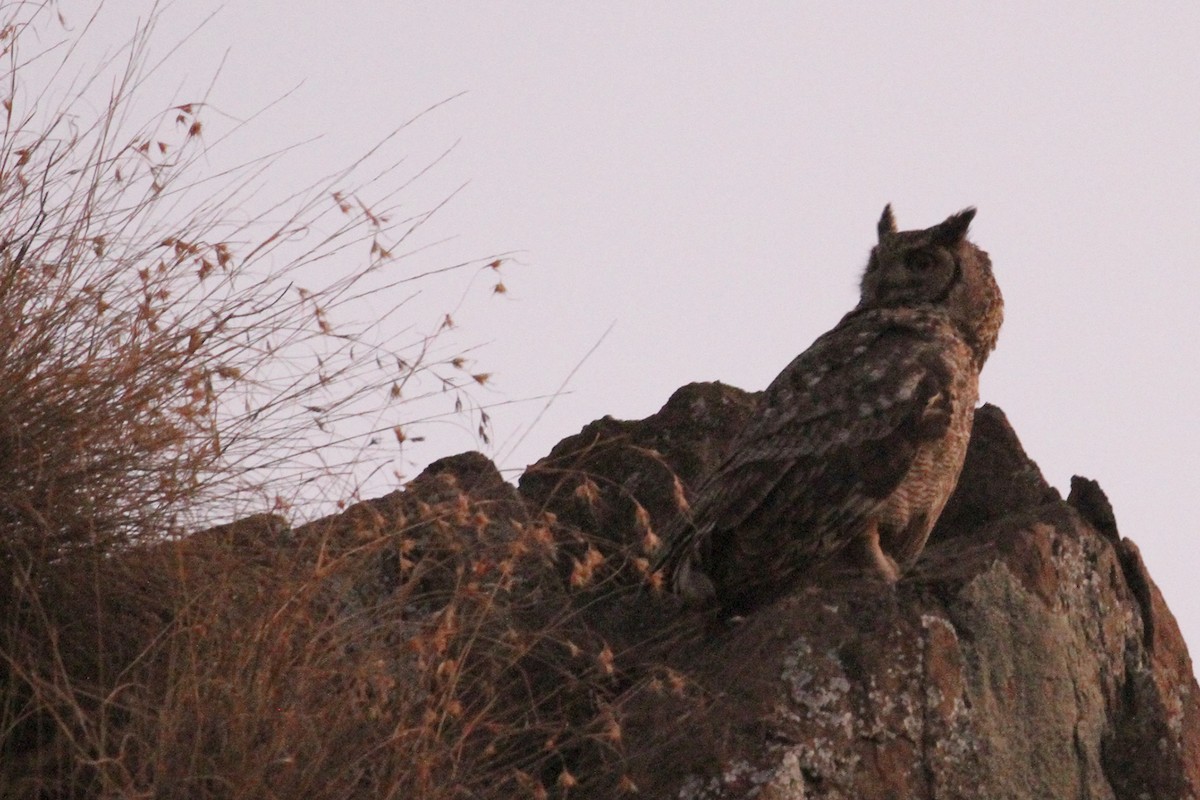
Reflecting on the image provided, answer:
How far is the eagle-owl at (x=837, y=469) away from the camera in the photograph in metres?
4.60

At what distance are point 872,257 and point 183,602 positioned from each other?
119 inches

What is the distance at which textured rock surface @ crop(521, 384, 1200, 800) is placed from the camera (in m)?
3.55

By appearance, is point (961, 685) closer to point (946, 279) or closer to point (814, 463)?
point (814, 463)

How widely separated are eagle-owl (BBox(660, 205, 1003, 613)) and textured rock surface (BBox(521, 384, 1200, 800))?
0.52ft

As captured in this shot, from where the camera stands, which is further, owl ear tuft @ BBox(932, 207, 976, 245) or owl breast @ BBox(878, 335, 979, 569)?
owl ear tuft @ BBox(932, 207, 976, 245)

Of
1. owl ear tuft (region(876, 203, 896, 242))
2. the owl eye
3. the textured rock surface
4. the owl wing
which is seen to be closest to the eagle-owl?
the owl wing

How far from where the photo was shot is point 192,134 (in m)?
3.92

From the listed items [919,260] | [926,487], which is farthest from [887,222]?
[926,487]

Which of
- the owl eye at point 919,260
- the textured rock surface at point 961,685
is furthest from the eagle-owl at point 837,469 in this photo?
the owl eye at point 919,260

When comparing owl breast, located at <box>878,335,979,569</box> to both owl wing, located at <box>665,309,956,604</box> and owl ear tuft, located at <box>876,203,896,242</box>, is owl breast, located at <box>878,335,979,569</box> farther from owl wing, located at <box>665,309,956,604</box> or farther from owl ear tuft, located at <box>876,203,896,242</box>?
owl ear tuft, located at <box>876,203,896,242</box>

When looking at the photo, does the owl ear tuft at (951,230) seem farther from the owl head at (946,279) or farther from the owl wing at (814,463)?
the owl wing at (814,463)

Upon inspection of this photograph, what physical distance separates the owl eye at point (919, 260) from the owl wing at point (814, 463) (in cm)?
47

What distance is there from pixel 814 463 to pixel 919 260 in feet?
3.42

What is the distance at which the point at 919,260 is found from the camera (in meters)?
5.45
